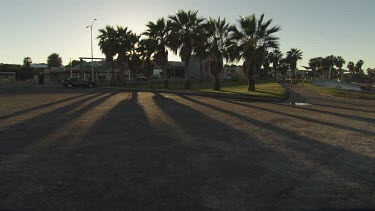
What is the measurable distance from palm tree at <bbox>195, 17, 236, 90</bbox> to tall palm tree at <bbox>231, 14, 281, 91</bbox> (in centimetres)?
176

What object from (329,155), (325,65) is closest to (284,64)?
(325,65)

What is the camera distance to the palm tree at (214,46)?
29297 mm

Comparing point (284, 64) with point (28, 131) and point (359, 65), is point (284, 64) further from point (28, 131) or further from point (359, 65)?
point (359, 65)

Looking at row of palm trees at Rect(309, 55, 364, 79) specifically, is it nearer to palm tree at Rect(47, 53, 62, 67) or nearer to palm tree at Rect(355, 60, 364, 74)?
palm tree at Rect(355, 60, 364, 74)

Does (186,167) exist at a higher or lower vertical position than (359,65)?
lower

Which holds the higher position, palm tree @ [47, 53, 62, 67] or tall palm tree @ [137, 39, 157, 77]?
palm tree @ [47, 53, 62, 67]

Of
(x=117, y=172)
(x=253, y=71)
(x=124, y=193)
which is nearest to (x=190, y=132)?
(x=117, y=172)

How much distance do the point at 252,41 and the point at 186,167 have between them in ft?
76.4

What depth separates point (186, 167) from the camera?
227 inches

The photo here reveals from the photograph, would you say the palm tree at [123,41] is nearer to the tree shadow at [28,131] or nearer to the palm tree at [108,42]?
the palm tree at [108,42]

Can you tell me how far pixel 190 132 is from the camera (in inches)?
371

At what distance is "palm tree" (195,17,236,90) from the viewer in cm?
2930

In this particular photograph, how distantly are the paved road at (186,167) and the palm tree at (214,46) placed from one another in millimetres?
19867

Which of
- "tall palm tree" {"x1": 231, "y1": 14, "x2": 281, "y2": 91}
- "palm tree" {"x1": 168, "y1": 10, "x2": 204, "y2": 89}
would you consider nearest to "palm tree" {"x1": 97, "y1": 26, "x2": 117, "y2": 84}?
"palm tree" {"x1": 168, "y1": 10, "x2": 204, "y2": 89}
